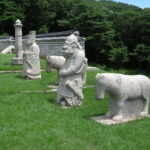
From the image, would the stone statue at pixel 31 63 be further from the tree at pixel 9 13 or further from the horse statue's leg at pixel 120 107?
the tree at pixel 9 13

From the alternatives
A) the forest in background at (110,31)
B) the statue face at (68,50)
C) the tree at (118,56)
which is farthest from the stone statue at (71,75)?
the tree at (118,56)

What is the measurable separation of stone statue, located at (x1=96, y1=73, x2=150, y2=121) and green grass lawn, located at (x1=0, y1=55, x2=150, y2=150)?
308 millimetres

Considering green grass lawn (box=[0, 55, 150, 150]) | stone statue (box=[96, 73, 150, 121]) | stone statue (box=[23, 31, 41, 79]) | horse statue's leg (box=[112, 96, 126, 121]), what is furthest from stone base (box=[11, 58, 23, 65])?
horse statue's leg (box=[112, 96, 126, 121])

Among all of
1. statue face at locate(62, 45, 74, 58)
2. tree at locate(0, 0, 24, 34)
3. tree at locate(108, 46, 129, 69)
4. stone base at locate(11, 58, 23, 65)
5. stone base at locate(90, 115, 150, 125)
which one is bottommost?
tree at locate(108, 46, 129, 69)

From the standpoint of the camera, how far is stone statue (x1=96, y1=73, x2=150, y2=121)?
6262 mm

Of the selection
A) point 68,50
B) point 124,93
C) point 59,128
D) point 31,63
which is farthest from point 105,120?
point 31,63

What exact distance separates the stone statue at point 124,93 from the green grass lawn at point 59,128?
0.31 metres

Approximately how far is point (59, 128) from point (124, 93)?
5.05ft

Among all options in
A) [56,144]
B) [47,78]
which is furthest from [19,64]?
[56,144]

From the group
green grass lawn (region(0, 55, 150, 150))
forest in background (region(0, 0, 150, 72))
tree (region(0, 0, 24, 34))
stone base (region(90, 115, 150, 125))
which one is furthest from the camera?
tree (region(0, 0, 24, 34))

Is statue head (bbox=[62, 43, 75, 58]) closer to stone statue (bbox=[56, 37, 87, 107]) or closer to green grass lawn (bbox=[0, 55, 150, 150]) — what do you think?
stone statue (bbox=[56, 37, 87, 107])

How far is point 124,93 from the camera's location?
6449 mm

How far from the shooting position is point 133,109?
679 cm

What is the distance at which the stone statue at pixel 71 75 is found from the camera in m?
7.57
